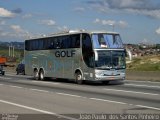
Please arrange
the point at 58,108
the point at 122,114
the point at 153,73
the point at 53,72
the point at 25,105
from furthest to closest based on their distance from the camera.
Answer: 1. the point at 153,73
2. the point at 53,72
3. the point at 25,105
4. the point at 58,108
5. the point at 122,114

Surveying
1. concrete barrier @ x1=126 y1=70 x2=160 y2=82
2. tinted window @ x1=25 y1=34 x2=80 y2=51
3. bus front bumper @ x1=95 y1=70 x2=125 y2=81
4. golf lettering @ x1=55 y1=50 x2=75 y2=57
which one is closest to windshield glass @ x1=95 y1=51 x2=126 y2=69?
bus front bumper @ x1=95 y1=70 x2=125 y2=81

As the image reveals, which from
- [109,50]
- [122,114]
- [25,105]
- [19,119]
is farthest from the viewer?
[109,50]

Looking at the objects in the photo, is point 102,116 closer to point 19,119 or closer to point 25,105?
point 19,119

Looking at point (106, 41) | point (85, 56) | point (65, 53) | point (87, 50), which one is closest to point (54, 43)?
point (65, 53)

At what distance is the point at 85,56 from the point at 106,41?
5.65 feet

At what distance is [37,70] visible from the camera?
37812 millimetres

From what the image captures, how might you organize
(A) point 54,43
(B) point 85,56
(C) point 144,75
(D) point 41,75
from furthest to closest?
(C) point 144,75 < (D) point 41,75 < (A) point 54,43 < (B) point 85,56

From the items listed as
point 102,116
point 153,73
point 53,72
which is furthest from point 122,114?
point 153,73

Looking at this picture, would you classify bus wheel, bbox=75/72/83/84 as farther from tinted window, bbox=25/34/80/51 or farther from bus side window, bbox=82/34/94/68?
tinted window, bbox=25/34/80/51

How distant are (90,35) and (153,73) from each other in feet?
34.1

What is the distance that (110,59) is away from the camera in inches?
1136

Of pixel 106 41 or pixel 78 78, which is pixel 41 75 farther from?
pixel 106 41

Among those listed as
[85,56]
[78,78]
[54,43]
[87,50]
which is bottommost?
[78,78]

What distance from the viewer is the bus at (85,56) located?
2877 centimetres
